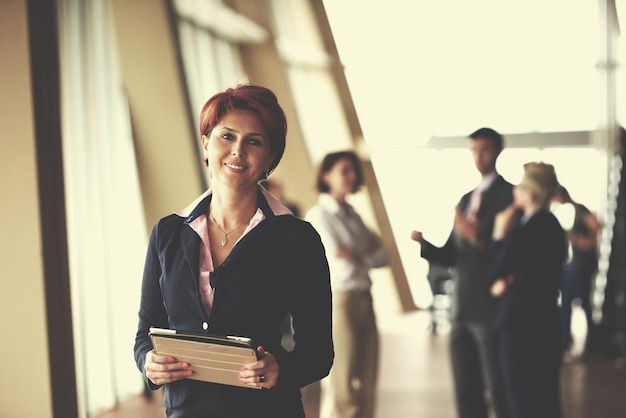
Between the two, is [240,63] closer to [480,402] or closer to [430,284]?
[430,284]

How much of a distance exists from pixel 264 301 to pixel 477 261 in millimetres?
2267

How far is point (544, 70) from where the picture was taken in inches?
343

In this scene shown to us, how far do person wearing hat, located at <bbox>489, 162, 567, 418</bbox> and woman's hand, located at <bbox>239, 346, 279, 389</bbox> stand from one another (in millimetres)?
2204

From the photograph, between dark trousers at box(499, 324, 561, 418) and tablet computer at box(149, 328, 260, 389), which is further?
dark trousers at box(499, 324, 561, 418)

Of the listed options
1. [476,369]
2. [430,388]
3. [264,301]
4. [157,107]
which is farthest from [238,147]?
[430,388]

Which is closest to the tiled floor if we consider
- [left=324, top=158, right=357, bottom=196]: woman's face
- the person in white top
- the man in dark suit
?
the person in white top

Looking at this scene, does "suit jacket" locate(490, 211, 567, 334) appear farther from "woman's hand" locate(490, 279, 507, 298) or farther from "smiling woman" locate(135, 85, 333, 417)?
"smiling woman" locate(135, 85, 333, 417)

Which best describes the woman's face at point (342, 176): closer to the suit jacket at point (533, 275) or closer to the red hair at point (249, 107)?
the suit jacket at point (533, 275)

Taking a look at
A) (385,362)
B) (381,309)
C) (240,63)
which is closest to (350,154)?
(385,362)

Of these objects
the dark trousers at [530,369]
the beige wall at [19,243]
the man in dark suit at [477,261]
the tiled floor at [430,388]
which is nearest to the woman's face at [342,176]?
the man in dark suit at [477,261]

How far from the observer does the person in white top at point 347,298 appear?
12.0ft

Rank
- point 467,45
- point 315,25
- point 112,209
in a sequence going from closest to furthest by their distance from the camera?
point 112,209 → point 467,45 → point 315,25

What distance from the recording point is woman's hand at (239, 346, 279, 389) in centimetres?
129

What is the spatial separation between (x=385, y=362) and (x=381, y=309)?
408cm
